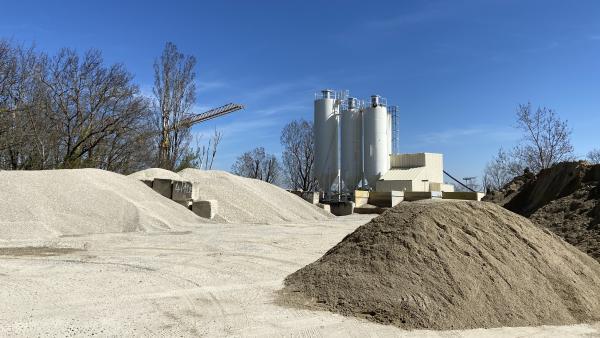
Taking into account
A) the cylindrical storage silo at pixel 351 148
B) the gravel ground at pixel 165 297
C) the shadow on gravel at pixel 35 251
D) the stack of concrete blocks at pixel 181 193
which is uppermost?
the cylindrical storage silo at pixel 351 148

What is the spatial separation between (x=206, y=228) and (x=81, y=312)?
47.0ft

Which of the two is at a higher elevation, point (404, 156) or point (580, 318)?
point (404, 156)

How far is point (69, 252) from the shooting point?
1273cm

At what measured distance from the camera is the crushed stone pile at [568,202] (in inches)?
465

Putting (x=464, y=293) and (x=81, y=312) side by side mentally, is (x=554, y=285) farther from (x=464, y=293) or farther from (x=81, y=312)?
(x=81, y=312)

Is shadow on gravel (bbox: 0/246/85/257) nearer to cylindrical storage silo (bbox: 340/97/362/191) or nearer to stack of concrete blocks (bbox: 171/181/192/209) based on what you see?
stack of concrete blocks (bbox: 171/181/192/209)

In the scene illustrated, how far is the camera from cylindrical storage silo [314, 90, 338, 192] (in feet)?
164

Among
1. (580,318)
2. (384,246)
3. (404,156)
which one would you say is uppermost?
(404,156)

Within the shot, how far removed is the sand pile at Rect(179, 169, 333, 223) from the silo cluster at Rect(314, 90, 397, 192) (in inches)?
617

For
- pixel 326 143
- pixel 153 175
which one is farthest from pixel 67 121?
pixel 326 143

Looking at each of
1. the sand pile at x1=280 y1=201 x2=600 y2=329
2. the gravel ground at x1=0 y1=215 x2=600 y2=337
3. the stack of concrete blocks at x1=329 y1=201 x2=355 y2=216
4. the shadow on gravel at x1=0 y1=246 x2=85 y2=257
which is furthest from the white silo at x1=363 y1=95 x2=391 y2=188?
the sand pile at x1=280 y1=201 x2=600 y2=329

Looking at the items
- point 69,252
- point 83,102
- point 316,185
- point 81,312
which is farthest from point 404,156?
point 81,312

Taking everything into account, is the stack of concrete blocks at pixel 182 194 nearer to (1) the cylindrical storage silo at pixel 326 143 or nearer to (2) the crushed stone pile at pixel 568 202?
(2) the crushed stone pile at pixel 568 202

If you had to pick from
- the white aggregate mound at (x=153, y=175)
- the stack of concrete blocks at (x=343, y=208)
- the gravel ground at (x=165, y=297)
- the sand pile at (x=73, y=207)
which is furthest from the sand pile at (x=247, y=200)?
the gravel ground at (x=165, y=297)
